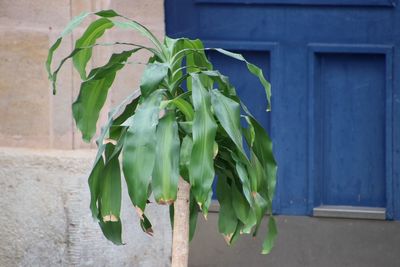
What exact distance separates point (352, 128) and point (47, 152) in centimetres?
143

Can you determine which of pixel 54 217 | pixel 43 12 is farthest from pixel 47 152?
pixel 43 12

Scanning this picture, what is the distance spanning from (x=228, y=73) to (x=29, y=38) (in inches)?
38.0

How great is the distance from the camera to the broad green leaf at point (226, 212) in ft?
13.0

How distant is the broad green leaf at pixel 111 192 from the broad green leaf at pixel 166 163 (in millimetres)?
224

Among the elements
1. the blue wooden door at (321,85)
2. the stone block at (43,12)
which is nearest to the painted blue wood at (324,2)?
the blue wooden door at (321,85)

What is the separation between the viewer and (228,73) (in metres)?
5.62

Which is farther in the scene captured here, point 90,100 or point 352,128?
point 352,128

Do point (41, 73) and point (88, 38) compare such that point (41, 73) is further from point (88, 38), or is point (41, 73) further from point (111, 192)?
point (111, 192)

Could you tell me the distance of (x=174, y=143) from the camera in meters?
3.72

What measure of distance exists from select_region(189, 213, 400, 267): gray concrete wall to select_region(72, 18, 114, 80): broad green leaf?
5.54ft

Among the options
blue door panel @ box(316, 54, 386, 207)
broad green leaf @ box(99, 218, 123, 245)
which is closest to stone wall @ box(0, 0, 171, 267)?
blue door panel @ box(316, 54, 386, 207)

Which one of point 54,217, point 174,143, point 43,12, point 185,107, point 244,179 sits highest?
point 43,12

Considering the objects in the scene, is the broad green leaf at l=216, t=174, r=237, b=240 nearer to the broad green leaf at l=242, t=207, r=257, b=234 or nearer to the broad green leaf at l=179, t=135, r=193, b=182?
the broad green leaf at l=242, t=207, r=257, b=234

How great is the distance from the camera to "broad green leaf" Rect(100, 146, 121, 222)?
387cm
